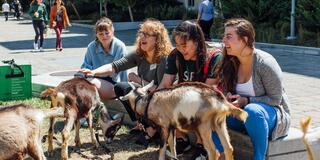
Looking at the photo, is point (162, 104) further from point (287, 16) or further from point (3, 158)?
point (287, 16)

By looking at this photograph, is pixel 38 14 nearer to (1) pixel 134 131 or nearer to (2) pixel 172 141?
(1) pixel 134 131

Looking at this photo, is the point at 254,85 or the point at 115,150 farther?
the point at 115,150

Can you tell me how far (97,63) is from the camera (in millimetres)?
6887

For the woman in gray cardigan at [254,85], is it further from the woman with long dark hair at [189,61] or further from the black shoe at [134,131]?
the black shoe at [134,131]

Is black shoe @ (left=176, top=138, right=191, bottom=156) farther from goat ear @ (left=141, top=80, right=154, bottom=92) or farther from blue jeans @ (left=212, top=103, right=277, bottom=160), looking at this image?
blue jeans @ (left=212, top=103, right=277, bottom=160)

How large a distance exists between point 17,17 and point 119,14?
1335cm

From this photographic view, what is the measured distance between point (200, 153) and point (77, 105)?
140cm

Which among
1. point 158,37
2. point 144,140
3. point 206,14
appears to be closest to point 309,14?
point 206,14

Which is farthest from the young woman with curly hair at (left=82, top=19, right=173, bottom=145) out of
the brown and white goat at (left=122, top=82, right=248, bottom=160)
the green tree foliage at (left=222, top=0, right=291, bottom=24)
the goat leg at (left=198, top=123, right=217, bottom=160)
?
the green tree foliage at (left=222, top=0, right=291, bottom=24)

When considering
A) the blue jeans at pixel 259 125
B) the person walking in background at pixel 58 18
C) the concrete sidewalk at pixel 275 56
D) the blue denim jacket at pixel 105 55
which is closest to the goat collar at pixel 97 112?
the blue denim jacket at pixel 105 55

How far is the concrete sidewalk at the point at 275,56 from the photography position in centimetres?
837

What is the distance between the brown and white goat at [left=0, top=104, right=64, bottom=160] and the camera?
4258 mm

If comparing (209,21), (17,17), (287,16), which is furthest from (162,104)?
(17,17)

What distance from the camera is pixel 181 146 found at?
550 centimetres
